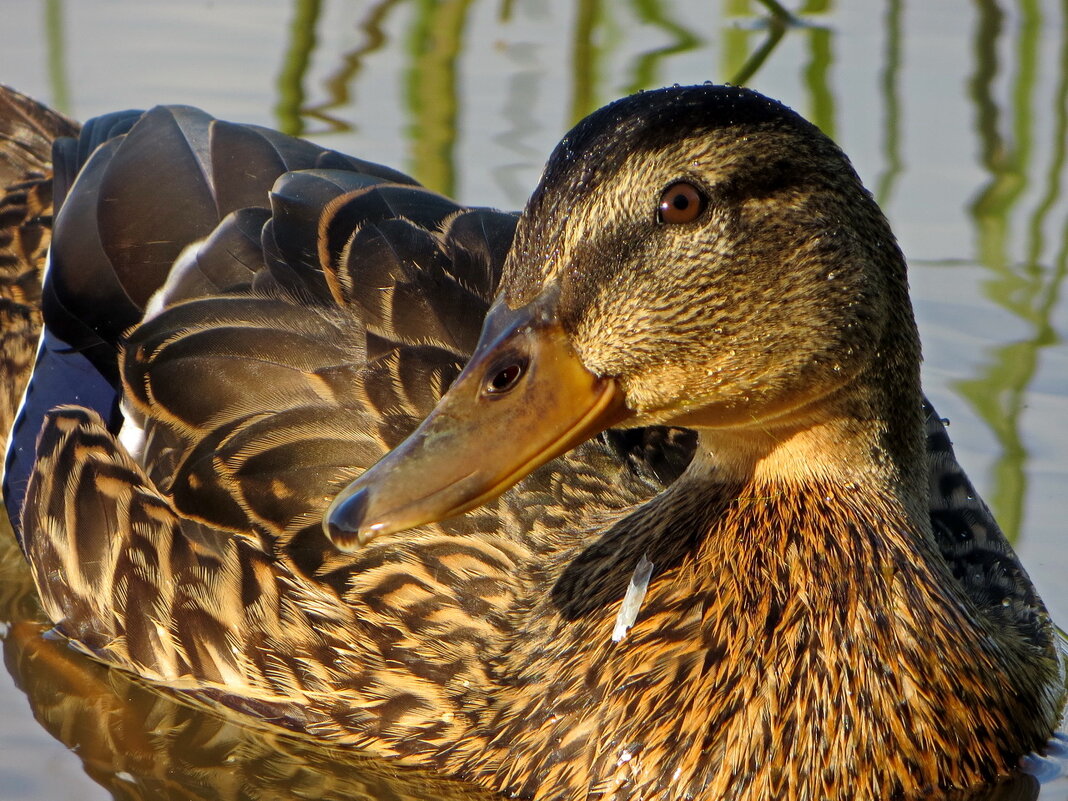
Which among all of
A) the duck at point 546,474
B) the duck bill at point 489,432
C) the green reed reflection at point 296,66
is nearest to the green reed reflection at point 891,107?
the duck at point 546,474

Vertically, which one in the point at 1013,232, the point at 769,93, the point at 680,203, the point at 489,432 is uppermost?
the point at 680,203

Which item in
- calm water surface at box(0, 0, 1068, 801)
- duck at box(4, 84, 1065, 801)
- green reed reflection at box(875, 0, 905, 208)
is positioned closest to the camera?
duck at box(4, 84, 1065, 801)

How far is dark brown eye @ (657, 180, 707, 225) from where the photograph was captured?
417 centimetres

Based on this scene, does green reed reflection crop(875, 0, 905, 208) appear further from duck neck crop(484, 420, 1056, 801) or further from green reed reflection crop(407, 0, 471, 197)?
duck neck crop(484, 420, 1056, 801)

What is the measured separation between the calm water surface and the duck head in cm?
193

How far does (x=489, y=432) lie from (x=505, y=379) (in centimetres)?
15

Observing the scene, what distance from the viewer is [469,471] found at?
4.02 m

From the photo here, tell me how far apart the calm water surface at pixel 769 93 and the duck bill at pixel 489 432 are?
225 cm

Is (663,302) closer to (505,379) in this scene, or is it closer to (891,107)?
(505,379)

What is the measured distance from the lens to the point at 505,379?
163 inches

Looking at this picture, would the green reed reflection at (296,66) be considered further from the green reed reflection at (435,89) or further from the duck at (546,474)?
the duck at (546,474)

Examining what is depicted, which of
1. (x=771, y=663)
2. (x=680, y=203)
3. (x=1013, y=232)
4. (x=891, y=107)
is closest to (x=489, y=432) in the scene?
(x=680, y=203)

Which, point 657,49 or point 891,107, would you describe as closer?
point 891,107

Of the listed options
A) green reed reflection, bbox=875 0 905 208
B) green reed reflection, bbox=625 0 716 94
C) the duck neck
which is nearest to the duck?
the duck neck
